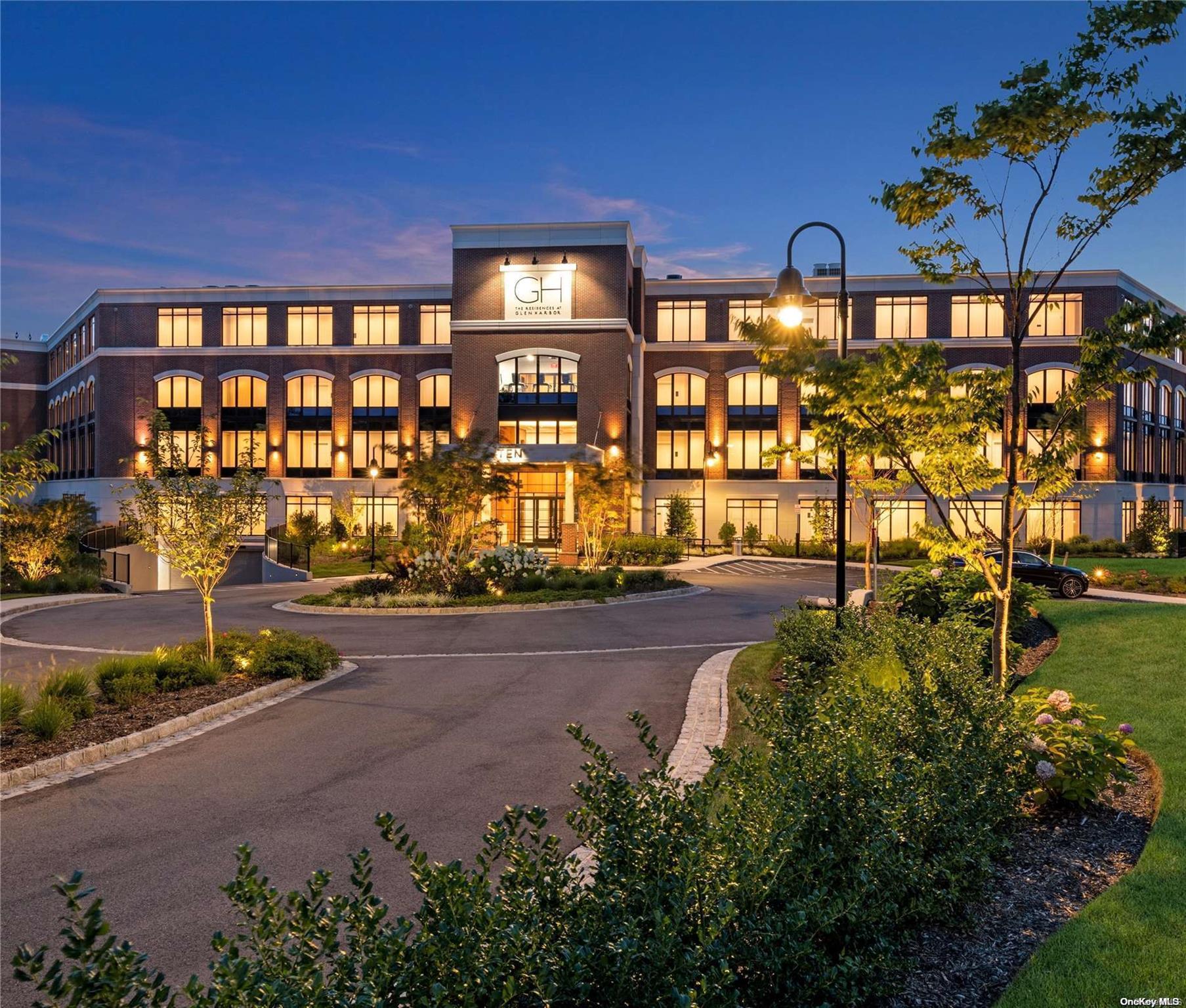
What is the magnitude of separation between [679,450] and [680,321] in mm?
9028

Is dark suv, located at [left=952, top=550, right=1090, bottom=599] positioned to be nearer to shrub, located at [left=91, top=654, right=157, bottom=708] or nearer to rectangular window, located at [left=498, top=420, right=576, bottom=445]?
shrub, located at [left=91, top=654, right=157, bottom=708]

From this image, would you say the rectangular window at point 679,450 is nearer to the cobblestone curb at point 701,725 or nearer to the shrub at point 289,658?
the cobblestone curb at point 701,725

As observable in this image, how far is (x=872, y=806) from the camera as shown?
4953 mm

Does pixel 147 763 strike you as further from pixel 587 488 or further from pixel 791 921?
pixel 587 488

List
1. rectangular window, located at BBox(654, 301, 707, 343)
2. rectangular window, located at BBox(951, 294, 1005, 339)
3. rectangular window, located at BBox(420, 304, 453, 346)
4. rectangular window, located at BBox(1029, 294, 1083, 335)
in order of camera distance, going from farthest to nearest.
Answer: rectangular window, located at BBox(420, 304, 453, 346)
rectangular window, located at BBox(654, 301, 707, 343)
rectangular window, located at BBox(951, 294, 1005, 339)
rectangular window, located at BBox(1029, 294, 1083, 335)

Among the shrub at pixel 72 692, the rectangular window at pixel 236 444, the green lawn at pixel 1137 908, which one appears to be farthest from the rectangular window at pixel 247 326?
the green lawn at pixel 1137 908

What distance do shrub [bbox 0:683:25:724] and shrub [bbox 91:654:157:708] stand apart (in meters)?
1.21

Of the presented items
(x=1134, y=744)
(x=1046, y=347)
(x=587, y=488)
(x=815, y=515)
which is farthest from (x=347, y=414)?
(x=1134, y=744)

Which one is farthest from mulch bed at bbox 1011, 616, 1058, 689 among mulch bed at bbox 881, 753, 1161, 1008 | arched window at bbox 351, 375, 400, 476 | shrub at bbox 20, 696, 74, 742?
arched window at bbox 351, 375, 400, 476

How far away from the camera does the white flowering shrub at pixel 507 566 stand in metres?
27.0

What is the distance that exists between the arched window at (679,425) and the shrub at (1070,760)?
48.9 meters

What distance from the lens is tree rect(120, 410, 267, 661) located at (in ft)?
46.2

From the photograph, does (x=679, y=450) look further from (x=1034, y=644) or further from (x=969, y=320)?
(x=1034, y=644)

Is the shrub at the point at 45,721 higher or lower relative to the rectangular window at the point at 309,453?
lower
